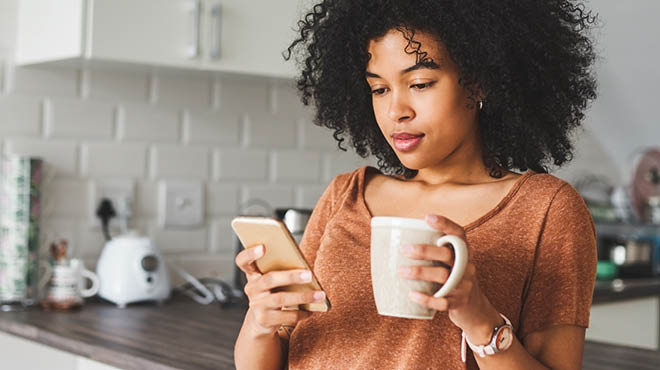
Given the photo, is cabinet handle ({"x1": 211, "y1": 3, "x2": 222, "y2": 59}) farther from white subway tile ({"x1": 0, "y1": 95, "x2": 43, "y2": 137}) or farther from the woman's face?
the woman's face

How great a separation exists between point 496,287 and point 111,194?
150 cm

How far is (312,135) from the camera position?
278 cm

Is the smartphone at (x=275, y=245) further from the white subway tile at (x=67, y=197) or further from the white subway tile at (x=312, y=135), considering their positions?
the white subway tile at (x=312, y=135)

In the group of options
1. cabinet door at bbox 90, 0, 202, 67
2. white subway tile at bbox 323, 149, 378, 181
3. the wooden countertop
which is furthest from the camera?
white subway tile at bbox 323, 149, 378, 181

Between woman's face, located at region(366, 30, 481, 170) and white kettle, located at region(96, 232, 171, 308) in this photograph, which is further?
white kettle, located at region(96, 232, 171, 308)

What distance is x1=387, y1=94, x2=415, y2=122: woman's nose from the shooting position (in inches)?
41.9

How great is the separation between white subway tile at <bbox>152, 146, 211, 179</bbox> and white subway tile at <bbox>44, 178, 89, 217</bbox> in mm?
221

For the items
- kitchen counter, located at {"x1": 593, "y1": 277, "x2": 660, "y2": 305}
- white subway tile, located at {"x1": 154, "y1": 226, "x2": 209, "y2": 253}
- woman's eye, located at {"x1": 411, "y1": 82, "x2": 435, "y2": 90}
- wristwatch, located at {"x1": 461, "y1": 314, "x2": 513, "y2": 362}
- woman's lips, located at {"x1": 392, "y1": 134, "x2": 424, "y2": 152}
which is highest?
woman's eye, located at {"x1": 411, "y1": 82, "x2": 435, "y2": 90}

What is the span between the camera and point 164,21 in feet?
7.06

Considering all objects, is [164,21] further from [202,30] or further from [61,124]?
[61,124]

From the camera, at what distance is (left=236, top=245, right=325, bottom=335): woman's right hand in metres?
1.00

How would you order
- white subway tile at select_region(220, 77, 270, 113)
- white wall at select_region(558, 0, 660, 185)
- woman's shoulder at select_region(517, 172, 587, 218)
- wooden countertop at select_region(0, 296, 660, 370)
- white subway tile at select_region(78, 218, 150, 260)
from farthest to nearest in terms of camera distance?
white wall at select_region(558, 0, 660, 185) < white subway tile at select_region(220, 77, 270, 113) < white subway tile at select_region(78, 218, 150, 260) < wooden countertop at select_region(0, 296, 660, 370) < woman's shoulder at select_region(517, 172, 587, 218)

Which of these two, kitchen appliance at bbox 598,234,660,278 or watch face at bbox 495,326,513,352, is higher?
watch face at bbox 495,326,513,352

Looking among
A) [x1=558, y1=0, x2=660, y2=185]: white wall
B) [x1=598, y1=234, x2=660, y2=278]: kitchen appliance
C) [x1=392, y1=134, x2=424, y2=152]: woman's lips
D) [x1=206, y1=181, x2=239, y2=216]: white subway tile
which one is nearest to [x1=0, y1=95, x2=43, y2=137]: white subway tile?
[x1=206, y1=181, x2=239, y2=216]: white subway tile
